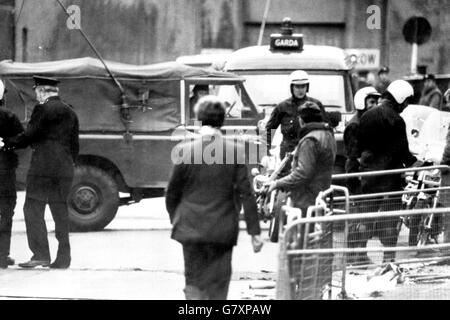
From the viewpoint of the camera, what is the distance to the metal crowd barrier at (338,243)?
7.73 meters

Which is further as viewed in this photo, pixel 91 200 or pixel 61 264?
pixel 91 200

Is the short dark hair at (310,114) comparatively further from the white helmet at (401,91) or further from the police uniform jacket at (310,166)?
the white helmet at (401,91)

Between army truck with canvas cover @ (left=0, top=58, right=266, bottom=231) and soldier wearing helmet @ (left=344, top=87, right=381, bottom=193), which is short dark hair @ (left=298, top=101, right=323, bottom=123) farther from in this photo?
army truck with canvas cover @ (left=0, top=58, right=266, bottom=231)

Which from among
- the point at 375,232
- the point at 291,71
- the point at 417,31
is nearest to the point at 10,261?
the point at 375,232

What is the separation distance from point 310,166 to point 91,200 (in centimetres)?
601

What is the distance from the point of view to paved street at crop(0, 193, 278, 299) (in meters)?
10.6

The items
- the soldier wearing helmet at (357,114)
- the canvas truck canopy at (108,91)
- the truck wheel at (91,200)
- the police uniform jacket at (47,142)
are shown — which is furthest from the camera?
the canvas truck canopy at (108,91)

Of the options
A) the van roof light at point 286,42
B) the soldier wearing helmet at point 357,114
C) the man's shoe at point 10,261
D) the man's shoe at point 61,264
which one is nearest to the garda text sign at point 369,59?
the van roof light at point 286,42

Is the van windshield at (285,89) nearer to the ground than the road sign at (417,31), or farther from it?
nearer to the ground

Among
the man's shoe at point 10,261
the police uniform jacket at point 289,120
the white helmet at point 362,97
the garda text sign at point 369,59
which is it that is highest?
the garda text sign at point 369,59

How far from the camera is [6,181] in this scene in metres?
12.5

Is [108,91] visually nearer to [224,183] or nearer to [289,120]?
[289,120]

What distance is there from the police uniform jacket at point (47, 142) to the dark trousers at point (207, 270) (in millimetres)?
4224

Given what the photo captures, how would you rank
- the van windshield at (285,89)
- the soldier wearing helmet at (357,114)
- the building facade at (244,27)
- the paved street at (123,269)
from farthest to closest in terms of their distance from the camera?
the building facade at (244,27)
the van windshield at (285,89)
the soldier wearing helmet at (357,114)
the paved street at (123,269)
